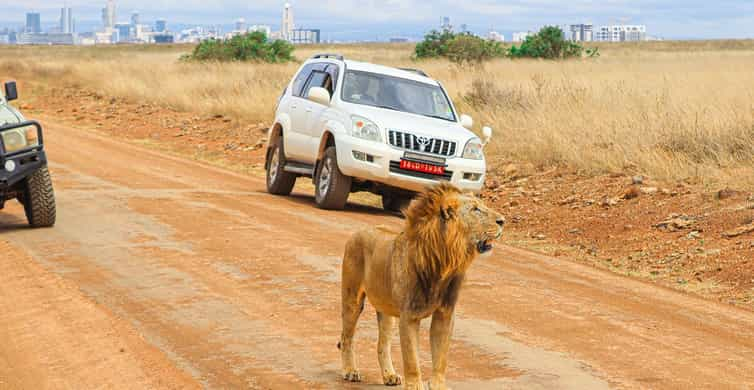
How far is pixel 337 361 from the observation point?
711 cm

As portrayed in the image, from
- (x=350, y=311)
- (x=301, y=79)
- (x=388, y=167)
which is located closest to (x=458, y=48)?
(x=301, y=79)

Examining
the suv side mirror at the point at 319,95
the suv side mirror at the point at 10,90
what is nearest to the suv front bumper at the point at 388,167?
the suv side mirror at the point at 319,95

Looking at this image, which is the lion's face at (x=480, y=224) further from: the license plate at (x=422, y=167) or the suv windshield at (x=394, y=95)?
the suv windshield at (x=394, y=95)

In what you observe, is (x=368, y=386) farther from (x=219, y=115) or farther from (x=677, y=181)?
(x=219, y=115)

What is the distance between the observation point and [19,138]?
12219mm

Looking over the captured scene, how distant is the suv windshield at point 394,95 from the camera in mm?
15461

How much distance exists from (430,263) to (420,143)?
9.04m

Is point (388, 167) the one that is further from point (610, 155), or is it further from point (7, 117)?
point (7, 117)

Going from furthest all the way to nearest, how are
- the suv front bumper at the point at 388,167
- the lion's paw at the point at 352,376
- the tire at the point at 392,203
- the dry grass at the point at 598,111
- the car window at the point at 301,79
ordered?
the car window at the point at 301,79 < the dry grass at the point at 598,111 < the tire at the point at 392,203 < the suv front bumper at the point at 388,167 < the lion's paw at the point at 352,376

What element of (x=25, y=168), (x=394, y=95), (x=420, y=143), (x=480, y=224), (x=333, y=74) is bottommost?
(x=25, y=168)

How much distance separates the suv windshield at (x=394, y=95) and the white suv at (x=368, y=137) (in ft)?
0.04

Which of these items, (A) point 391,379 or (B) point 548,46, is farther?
(B) point 548,46

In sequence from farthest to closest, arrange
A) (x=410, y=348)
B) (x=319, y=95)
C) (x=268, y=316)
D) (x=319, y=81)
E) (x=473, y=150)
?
(x=319, y=81) → (x=319, y=95) → (x=473, y=150) → (x=268, y=316) → (x=410, y=348)

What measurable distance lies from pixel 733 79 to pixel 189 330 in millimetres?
18561
